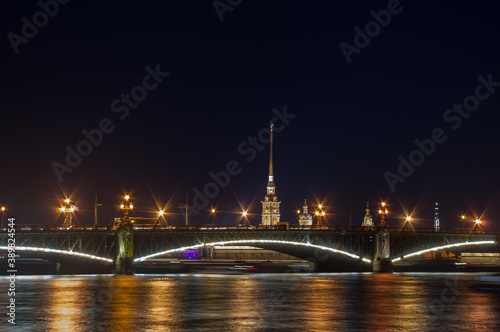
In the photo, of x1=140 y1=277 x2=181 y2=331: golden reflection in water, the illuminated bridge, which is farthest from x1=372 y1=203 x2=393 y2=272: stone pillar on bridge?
x1=140 y1=277 x2=181 y2=331: golden reflection in water

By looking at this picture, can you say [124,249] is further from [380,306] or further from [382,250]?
[380,306]

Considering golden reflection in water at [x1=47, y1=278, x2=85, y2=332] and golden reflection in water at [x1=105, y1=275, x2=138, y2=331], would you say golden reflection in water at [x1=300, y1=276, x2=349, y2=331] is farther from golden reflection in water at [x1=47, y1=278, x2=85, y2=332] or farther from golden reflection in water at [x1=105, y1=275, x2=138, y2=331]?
golden reflection in water at [x1=47, y1=278, x2=85, y2=332]

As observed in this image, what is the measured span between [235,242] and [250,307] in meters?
61.4

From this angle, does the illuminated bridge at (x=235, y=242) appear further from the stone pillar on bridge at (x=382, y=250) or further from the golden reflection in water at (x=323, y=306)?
the golden reflection in water at (x=323, y=306)

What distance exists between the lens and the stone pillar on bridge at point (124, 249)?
122 meters

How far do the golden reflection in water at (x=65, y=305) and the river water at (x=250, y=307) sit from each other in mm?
64

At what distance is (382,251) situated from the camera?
456 ft

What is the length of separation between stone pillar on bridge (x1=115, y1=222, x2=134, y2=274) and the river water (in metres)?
24.0

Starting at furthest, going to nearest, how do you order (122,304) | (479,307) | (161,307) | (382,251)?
(382,251) < (479,307) < (122,304) < (161,307)

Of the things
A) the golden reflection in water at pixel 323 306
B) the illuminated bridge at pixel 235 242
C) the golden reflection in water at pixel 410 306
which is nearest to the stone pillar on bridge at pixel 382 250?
the illuminated bridge at pixel 235 242

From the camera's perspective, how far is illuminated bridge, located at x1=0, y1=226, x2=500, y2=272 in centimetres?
11975

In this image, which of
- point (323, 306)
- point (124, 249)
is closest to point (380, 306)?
point (323, 306)

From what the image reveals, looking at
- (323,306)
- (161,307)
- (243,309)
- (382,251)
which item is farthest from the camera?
(382,251)

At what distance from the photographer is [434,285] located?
102m
